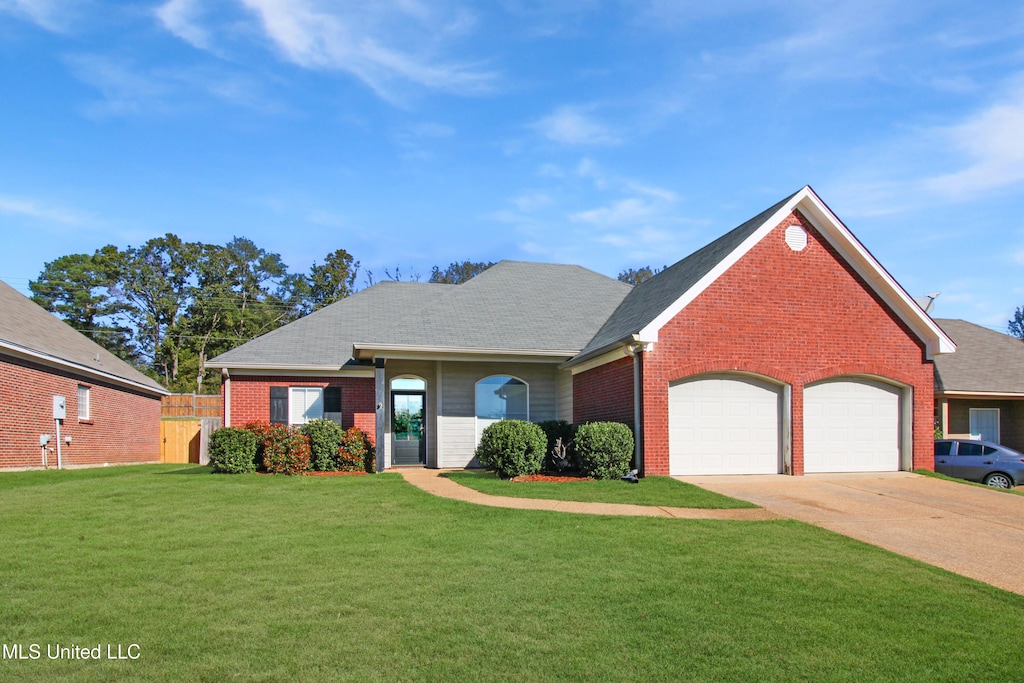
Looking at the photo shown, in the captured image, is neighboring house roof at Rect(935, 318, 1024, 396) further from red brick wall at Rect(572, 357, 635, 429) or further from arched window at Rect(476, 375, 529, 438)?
arched window at Rect(476, 375, 529, 438)

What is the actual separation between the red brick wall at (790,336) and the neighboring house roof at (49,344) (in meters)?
15.4

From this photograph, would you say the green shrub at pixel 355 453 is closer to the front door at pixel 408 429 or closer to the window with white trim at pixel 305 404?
the front door at pixel 408 429

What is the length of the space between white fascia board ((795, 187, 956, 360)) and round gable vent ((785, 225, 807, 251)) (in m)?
0.34

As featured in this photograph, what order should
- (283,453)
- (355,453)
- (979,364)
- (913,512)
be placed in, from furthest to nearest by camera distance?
(979,364) < (355,453) < (283,453) < (913,512)

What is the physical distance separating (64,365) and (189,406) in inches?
469

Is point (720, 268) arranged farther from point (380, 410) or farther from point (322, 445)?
point (322, 445)

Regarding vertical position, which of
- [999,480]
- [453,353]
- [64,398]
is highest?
[453,353]

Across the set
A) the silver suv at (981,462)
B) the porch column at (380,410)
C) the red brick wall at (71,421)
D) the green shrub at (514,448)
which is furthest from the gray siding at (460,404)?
the silver suv at (981,462)

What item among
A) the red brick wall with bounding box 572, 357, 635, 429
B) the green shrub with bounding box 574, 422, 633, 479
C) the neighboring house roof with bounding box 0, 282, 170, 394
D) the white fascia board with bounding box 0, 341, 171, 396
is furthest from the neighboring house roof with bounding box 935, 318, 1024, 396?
the neighboring house roof with bounding box 0, 282, 170, 394

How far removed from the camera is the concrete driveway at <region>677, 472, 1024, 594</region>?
29.6ft

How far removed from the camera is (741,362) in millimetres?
16281

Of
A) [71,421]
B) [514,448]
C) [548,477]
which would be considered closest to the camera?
[514,448]

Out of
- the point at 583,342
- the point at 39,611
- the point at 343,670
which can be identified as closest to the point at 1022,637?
the point at 343,670

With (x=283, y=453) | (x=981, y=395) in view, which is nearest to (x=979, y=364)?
(x=981, y=395)
